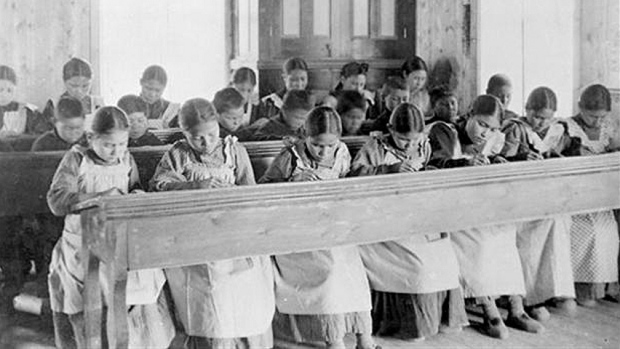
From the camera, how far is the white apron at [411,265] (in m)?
3.61

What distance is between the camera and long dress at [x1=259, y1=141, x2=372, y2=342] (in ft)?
11.1

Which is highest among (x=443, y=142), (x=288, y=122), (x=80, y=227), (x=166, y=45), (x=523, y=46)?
(x=166, y=45)

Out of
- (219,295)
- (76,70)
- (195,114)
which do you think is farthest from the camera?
(76,70)


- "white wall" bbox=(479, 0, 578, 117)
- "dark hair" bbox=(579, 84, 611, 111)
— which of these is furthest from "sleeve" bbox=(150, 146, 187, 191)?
"white wall" bbox=(479, 0, 578, 117)

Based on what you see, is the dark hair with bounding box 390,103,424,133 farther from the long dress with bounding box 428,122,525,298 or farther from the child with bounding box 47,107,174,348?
the child with bounding box 47,107,174,348

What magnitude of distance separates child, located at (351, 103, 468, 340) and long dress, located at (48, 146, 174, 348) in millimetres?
1019

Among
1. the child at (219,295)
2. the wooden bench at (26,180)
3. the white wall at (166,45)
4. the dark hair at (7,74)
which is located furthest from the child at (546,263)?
the white wall at (166,45)

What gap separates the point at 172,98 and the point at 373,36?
7.23 ft

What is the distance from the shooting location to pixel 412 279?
11.8 feet

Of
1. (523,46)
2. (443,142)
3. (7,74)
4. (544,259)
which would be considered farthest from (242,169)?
(523,46)

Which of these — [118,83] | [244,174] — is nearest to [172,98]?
[118,83]

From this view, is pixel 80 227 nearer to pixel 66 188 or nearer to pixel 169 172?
pixel 66 188

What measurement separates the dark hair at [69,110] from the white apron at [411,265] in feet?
6.13

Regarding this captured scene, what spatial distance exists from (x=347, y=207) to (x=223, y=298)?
0.66 m
